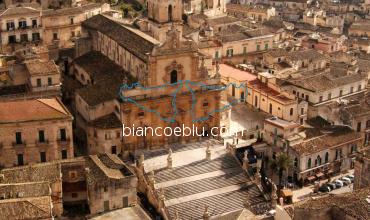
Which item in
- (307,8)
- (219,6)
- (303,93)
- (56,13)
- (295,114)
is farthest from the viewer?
(307,8)

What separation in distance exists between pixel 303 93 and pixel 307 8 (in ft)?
182

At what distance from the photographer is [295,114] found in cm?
6762

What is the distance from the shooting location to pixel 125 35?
66875 millimetres

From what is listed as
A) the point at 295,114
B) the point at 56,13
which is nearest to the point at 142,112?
the point at 295,114

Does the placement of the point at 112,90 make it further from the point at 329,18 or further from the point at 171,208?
the point at 329,18

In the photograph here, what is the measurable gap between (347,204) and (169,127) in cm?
2345

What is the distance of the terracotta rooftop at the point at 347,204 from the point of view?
41406mm

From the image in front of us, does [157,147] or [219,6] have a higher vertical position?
[219,6]

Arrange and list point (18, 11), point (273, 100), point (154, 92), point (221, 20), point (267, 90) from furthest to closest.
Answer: point (221, 20) → point (18, 11) → point (267, 90) → point (273, 100) → point (154, 92)

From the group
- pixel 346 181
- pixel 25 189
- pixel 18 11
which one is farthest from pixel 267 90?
pixel 18 11

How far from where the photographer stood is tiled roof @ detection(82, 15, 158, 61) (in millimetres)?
61938

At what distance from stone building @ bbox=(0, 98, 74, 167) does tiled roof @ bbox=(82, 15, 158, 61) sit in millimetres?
10838

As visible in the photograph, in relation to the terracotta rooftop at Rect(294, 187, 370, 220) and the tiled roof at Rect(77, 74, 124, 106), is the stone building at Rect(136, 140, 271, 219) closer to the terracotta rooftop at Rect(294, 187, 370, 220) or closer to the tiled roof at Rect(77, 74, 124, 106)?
the tiled roof at Rect(77, 74, 124, 106)

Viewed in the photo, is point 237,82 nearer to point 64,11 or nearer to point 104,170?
point 104,170
